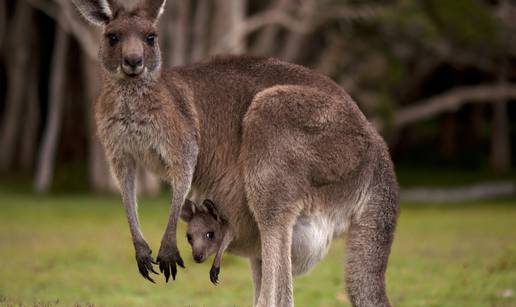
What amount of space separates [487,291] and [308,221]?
11.3ft

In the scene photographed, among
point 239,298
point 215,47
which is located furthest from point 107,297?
point 215,47

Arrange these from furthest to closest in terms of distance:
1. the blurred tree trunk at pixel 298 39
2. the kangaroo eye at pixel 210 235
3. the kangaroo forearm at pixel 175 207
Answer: the blurred tree trunk at pixel 298 39, the kangaroo eye at pixel 210 235, the kangaroo forearm at pixel 175 207

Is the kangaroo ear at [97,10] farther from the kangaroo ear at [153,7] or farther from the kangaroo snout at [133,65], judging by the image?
the kangaroo snout at [133,65]

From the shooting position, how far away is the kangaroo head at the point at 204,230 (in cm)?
684

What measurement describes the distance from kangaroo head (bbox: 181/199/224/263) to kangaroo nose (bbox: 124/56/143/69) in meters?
1.11

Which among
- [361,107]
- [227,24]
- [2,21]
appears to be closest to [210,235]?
[361,107]

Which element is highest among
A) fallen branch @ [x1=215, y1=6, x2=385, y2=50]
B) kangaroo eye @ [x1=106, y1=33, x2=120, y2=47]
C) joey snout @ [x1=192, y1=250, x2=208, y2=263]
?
kangaroo eye @ [x1=106, y1=33, x2=120, y2=47]

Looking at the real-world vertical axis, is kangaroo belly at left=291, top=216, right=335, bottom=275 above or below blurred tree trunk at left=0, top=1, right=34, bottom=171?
above

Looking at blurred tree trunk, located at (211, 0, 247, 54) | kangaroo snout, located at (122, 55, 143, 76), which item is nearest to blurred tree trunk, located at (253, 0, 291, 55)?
blurred tree trunk, located at (211, 0, 247, 54)

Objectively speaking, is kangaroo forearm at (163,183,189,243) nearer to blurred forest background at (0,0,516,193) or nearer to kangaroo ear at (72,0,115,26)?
kangaroo ear at (72,0,115,26)

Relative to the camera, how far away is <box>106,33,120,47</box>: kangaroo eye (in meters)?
6.32

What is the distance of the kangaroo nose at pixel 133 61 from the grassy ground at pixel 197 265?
1.92 metres

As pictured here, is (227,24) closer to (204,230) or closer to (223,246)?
(204,230)

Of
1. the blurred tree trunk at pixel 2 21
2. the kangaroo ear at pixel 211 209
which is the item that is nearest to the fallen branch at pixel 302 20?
the blurred tree trunk at pixel 2 21
